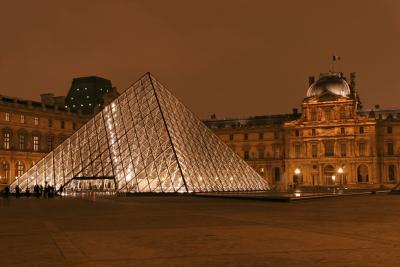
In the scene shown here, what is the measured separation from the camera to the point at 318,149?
75438 mm

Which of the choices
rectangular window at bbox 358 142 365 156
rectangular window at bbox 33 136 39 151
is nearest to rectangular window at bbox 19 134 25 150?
rectangular window at bbox 33 136 39 151

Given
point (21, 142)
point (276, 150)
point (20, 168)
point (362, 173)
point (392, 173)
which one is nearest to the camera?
point (20, 168)

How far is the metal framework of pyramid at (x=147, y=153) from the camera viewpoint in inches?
1266

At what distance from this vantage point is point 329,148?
7500cm

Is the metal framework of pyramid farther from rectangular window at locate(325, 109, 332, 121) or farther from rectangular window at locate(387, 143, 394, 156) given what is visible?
rectangular window at locate(387, 143, 394, 156)

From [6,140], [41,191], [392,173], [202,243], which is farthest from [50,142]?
[202,243]

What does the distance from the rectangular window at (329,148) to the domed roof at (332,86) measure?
6167 millimetres

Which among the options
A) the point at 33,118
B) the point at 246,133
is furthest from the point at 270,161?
the point at 33,118

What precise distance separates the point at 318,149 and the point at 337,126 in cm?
388

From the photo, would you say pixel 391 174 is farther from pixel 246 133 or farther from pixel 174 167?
pixel 174 167

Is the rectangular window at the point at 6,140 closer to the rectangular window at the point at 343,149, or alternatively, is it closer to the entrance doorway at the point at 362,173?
the rectangular window at the point at 343,149

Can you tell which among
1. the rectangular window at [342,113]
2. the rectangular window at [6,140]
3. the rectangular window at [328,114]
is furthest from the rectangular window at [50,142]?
the rectangular window at [342,113]

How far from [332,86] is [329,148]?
7.88 metres

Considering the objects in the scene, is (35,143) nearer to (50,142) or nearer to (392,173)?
(50,142)
